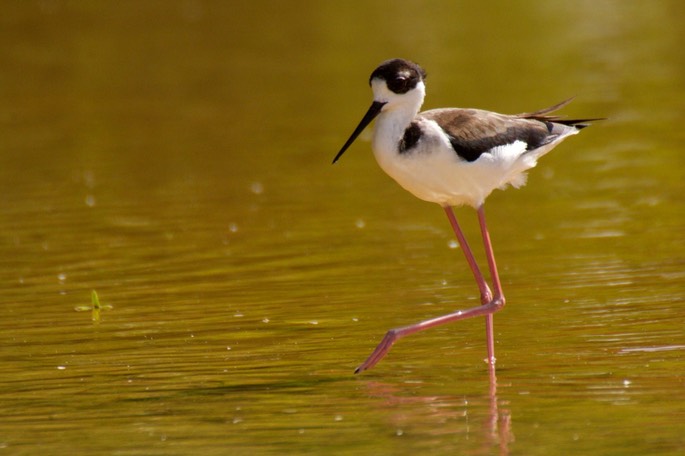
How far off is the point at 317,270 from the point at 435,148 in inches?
106

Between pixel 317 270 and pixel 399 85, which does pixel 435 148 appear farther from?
pixel 317 270

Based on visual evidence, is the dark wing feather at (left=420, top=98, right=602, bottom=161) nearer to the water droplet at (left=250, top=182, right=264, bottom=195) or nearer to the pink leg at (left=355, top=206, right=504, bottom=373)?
the pink leg at (left=355, top=206, right=504, bottom=373)

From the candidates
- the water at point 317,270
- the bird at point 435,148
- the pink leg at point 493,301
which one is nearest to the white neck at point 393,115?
the bird at point 435,148

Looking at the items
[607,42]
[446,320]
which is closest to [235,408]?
[446,320]

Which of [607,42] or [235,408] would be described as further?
[607,42]

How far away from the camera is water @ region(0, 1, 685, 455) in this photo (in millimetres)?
6445

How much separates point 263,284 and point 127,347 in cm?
167

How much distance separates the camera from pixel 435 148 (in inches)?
284

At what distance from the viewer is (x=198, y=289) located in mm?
9344

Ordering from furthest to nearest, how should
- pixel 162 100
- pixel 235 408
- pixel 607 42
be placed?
pixel 607 42
pixel 162 100
pixel 235 408

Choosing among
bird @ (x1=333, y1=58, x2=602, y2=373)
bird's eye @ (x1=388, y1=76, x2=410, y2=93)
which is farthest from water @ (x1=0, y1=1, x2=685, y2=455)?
bird's eye @ (x1=388, y1=76, x2=410, y2=93)

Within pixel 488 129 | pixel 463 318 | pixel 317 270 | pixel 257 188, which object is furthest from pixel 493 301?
pixel 257 188

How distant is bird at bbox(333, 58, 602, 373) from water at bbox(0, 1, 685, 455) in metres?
0.65

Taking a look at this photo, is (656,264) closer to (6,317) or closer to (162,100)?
(6,317)
